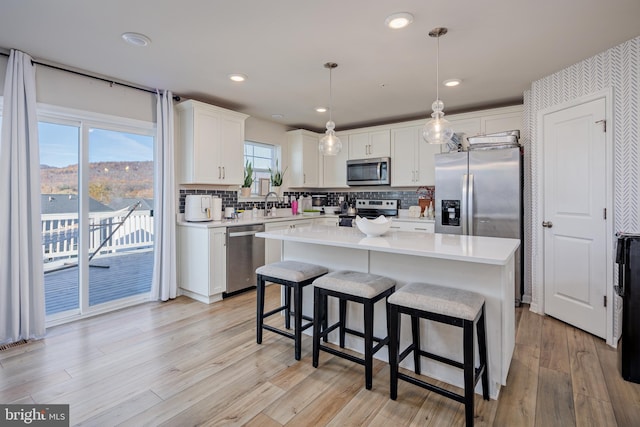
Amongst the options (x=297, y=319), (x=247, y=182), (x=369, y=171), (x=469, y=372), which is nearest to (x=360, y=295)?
(x=297, y=319)

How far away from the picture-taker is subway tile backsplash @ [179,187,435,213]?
14.1 feet

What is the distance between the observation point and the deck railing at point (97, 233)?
3.06 m

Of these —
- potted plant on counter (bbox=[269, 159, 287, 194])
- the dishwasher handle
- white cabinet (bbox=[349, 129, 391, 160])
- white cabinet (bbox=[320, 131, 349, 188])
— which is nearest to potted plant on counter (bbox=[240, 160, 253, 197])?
potted plant on counter (bbox=[269, 159, 287, 194])

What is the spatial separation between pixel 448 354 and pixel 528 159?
2641 mm

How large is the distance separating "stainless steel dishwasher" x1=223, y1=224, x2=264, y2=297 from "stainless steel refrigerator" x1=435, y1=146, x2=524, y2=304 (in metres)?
2.29

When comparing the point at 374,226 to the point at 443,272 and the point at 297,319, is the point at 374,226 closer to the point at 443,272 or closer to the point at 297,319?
the point at 443,272

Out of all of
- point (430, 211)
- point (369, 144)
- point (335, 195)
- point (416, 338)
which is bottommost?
point (416, 338)

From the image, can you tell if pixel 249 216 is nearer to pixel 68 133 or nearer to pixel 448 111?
pixel 68 133

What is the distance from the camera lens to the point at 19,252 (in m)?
2.68

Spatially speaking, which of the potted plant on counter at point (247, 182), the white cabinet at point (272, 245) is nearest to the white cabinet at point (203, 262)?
the white cabinet at point (272, 245)

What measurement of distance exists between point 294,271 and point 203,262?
5.42 feet

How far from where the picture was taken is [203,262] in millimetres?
3680

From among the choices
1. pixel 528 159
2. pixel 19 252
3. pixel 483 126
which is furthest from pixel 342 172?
pixel 19 252

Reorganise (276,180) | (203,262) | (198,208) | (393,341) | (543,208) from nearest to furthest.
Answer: (393,341), (543,208), (203,262), (198,208), (276,180)
